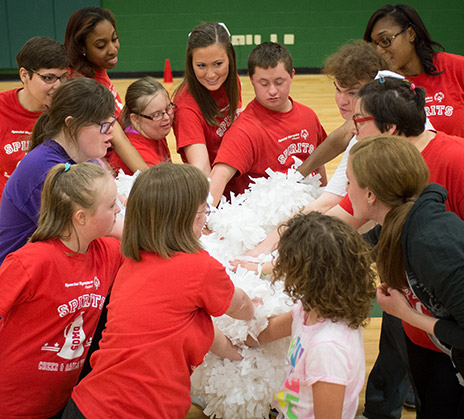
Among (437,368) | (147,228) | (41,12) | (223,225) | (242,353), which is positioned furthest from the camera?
(41,12)

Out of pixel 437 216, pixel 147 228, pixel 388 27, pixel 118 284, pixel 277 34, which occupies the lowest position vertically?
pixel 277 34

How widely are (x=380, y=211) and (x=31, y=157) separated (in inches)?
49.8

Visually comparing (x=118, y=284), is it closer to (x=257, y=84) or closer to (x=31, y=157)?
(x=31, y=157)

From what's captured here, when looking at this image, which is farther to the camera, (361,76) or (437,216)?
(361,76)

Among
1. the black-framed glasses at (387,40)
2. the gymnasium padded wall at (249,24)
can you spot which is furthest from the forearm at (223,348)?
the gymnasium padded wall at (249,24)

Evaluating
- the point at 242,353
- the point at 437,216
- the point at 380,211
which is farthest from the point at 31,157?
the point at 437,216

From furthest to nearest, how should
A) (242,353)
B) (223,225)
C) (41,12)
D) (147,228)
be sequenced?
1. (41,12)
2. (223,225)
3. (242,353)
4. (147,228)

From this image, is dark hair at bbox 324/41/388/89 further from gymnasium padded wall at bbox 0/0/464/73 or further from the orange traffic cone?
gymnasium padded wall at bbox 0/0/464/73

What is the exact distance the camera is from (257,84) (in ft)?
10.1

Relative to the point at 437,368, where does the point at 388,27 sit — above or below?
above

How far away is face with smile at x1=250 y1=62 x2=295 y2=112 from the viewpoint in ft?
9.78

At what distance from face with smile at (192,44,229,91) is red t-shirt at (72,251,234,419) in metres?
1.53

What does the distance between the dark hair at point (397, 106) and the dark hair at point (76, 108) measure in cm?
99

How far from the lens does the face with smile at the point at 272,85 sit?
298 centimetres
